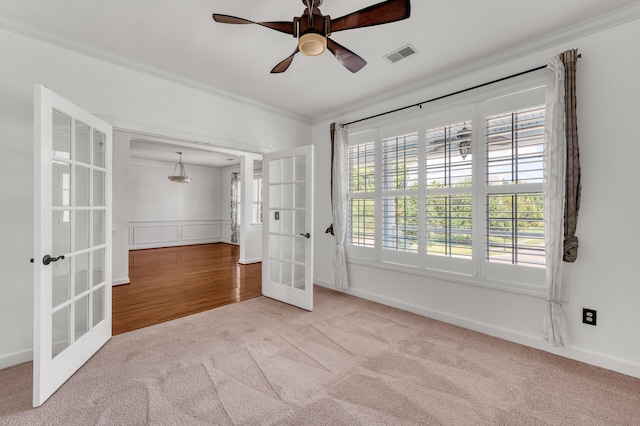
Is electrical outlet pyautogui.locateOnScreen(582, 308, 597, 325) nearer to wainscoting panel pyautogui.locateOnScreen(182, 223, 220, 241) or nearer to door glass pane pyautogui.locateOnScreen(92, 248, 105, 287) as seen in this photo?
door glass pane pyautogui.locateOnScreen(92, 248, 105, 287)

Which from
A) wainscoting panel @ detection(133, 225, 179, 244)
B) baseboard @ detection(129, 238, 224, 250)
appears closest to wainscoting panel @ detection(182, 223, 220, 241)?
baseboard @ detection(129, 238, 224, 250)

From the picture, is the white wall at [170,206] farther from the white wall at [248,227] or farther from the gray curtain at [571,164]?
the gray curtain at [571,164]

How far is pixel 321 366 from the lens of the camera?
2.21m

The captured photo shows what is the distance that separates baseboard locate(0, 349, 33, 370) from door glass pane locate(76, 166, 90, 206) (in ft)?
4.34

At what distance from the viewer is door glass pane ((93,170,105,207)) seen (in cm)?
240

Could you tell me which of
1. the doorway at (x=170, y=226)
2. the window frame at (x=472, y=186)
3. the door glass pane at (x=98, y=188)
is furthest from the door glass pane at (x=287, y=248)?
the door glass pane at (x=98, y=188)

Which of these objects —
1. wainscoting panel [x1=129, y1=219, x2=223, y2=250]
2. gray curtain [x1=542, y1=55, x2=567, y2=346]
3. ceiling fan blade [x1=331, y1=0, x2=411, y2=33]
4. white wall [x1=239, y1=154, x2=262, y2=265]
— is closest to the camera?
ceiling fan blade [x1=331, y1=0, x2=411, y2=33]

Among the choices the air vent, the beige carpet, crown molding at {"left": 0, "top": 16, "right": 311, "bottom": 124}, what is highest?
the air vent

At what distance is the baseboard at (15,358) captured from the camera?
2207mm

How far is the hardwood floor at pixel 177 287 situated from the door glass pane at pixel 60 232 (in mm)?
1174

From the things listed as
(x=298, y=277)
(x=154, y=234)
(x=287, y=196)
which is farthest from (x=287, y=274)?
(x=154, y=234)

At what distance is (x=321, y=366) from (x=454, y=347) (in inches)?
48.8

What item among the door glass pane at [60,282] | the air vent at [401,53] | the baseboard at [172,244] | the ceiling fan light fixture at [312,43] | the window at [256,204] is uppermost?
the air vent at [401,53]

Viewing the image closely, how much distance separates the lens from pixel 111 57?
2713 millimetres
